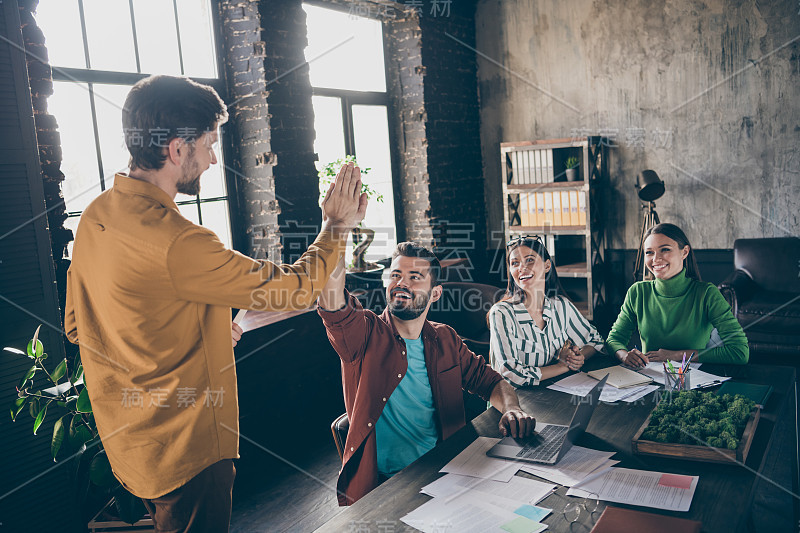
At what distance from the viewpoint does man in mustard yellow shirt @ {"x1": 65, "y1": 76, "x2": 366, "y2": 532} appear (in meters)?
1.46

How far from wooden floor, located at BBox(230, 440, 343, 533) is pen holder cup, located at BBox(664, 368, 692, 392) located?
1514 millimetres

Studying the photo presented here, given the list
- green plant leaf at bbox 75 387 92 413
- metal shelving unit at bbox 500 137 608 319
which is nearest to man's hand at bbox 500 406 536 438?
green plant leaf at bbox 75 387 92 413

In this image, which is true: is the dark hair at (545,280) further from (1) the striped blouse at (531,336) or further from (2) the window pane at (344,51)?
(2) the window pane at (344,51)

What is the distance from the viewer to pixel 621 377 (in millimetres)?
2344

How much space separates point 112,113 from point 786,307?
4.75 meters

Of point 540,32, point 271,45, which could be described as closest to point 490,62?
point 540,32

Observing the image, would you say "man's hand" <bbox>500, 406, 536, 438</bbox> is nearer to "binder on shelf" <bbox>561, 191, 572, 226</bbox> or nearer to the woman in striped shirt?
the woman in striped shirt

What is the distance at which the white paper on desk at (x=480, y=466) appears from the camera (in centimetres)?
160

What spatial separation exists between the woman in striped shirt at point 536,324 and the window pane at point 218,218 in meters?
2.15

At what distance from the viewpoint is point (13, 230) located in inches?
102

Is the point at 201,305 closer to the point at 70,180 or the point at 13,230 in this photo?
the point at 13,230

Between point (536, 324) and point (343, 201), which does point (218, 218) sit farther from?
point (343, 201)

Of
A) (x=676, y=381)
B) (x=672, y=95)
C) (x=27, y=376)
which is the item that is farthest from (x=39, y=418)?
(x=672, y=95)

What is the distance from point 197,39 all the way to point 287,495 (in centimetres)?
293
